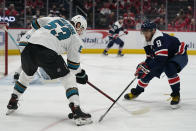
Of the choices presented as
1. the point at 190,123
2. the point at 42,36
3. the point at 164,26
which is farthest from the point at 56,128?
the point at 164,26

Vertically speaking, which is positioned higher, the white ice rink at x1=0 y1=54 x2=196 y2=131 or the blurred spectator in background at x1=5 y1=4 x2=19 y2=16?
the blurred spectator in background at x1=5 y1=4 x2=19 y2=16

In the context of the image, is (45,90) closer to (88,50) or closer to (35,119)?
(35,119)

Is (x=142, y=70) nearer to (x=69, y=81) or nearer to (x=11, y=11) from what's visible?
(x=69, y=81)

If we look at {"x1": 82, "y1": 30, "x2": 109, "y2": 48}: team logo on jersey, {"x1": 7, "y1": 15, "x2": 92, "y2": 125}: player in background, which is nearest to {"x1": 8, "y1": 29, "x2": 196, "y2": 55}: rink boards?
{"x1": 82, "y1": 30, "x2": 109, "y2": 48}: team logo on jersey

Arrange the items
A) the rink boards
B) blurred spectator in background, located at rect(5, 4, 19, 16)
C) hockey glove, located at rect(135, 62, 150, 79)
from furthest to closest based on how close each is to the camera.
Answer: the rink boards, blurred spectator in background, located at rect(5, 4, 19, 16), hockey glove, located at rect(135, 62, 150, 79)

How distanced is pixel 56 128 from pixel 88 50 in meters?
7.51

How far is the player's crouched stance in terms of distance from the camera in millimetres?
3232

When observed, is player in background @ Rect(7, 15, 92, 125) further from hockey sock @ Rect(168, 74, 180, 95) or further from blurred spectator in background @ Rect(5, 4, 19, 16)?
blurred spectator in background @ Rect(5, 4, 19, 16)

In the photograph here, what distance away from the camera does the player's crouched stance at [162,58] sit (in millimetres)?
3232

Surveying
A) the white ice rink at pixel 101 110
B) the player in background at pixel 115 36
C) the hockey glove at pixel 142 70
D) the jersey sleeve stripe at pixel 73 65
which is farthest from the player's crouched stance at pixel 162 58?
the player in background at pixel 115 36

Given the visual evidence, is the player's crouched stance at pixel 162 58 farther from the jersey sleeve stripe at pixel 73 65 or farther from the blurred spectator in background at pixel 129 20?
the blurred spectator in background at pixel 129 20

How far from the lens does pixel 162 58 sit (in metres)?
3.21

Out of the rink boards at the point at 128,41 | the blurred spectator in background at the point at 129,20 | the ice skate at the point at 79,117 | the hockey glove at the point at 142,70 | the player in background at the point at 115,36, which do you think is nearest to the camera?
the ice skate at the point at 79,117

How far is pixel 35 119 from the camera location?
9.55 ft
